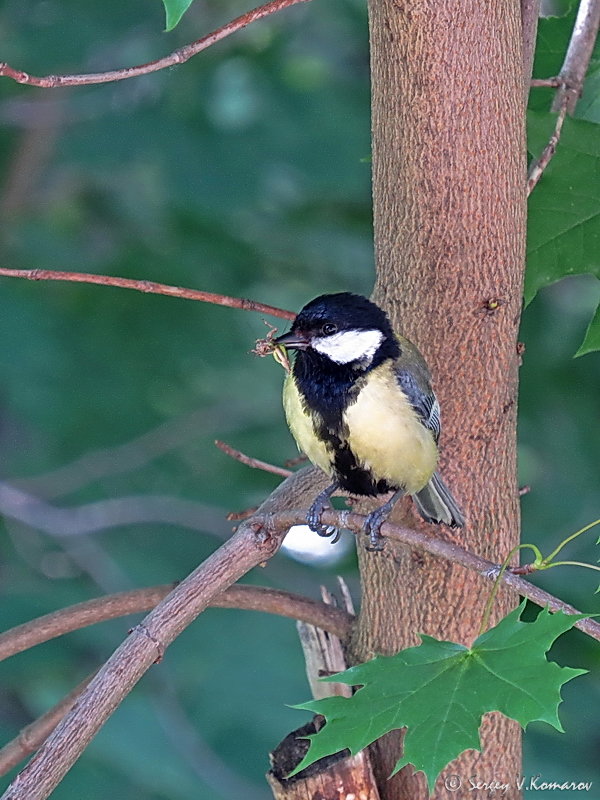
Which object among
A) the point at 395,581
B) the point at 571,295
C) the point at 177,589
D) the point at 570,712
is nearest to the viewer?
the point at 177,589

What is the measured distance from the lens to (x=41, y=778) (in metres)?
1.53

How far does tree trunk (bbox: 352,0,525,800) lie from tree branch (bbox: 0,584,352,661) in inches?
3.6

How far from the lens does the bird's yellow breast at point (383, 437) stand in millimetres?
2076

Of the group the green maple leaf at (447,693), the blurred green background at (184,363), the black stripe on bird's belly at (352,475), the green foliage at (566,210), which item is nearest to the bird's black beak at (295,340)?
the black stripe on bird's belly at (352,475)

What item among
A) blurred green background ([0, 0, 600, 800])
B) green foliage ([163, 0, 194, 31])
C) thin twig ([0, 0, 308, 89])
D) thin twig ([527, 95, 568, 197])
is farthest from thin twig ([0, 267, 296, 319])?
blurred green background ([0, 0, 600, 800])

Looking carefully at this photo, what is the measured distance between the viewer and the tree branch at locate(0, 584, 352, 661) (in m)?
1.86

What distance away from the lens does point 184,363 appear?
12.9 ft

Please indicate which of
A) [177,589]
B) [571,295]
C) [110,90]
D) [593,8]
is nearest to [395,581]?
[177,589]

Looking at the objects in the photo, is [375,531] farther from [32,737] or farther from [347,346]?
[32,737]

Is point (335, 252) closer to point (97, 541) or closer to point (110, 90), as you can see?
point (110, 90)

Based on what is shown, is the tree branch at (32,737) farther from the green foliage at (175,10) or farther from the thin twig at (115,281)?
the green foliage at (175,10)

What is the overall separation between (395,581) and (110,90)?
260 cm

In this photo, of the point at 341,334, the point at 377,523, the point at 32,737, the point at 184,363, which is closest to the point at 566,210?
the point at 341,334

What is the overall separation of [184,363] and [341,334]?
179cm
